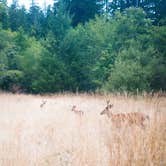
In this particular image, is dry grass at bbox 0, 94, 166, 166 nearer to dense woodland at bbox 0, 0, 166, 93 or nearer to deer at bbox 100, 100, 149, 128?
deer at bbox 100, 100, 149, 128

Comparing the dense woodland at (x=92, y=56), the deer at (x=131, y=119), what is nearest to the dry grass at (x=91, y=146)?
the deer at (x=131, y=119)

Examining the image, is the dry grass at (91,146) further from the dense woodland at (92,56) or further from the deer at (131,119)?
the dense woodland at (92,56)

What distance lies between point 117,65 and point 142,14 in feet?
15.3

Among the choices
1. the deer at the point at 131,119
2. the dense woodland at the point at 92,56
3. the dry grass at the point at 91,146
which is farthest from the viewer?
the dense woodland at the point at 92,56

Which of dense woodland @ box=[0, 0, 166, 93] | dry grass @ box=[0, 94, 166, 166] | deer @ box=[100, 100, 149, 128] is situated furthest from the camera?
dense woodland @ box=[0, 0, 166, 93]

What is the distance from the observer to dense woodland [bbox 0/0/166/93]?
51.8 feet

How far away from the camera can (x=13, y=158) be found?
11.5 feet

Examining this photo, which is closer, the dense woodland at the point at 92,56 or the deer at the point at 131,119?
the deer at the point at 131,119

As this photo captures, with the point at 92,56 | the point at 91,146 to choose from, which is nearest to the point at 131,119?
the point at 91,146

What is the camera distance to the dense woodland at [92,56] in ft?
51.8

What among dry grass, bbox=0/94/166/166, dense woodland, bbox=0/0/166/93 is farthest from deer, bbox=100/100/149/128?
dense woodland, bbox=0/0/166/93

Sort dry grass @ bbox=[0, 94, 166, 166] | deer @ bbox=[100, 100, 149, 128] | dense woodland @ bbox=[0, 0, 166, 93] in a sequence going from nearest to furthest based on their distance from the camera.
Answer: dry grass @ bbox=[0, 94, 166, 166] < deer @ bbox=[100, 100, 149, 128] < dense woodland @ bbox=[0, 0, 166, 93]

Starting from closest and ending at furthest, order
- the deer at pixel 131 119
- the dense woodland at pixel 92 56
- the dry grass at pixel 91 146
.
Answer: the dry grass at pixel 91 146 < the deer at pixel 131 119 < the dense woodland at pixel 92 56

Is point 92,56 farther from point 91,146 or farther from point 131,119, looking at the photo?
point 91,146
